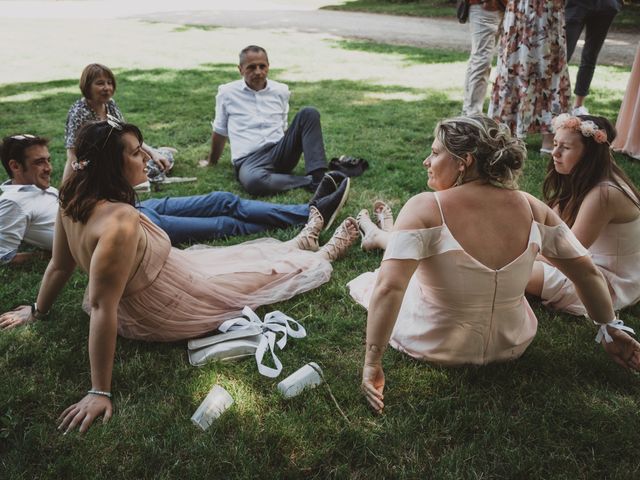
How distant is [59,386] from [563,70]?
5414 millimetres

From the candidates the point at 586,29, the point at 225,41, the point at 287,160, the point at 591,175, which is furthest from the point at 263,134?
the point at 225,41

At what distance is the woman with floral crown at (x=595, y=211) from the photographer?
116 inches

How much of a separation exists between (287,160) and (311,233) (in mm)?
1476

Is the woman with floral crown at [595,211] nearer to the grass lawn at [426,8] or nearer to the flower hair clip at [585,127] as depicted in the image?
the flower hair clip at [585,127]

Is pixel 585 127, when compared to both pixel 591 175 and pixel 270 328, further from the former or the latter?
pixel 270 328

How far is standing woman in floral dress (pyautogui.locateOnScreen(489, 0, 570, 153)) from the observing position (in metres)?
5.36

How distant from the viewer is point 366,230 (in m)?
4.03

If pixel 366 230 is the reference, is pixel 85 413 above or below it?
below

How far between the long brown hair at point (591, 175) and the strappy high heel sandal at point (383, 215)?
1318 millimetres

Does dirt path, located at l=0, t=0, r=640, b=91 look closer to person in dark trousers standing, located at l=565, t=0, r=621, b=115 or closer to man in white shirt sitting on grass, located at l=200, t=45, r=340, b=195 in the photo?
person in dark trousers standing, located at l=565, t=0, r=621, b=115

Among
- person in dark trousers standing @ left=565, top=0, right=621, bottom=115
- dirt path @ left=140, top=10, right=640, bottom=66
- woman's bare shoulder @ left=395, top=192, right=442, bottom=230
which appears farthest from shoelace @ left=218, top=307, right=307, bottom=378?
dirt path @ left=140, top=10, right=640, bottom=66

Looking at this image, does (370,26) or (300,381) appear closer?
(300,381)

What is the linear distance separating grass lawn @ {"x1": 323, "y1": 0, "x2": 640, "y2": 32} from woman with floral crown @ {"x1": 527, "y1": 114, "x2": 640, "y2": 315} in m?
13.4

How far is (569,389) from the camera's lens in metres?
2.56
